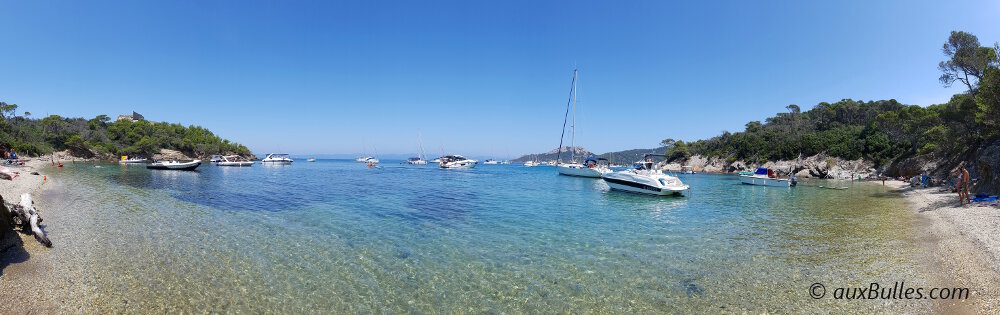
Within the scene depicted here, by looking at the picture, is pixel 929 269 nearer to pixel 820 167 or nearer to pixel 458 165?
pixel 820 167

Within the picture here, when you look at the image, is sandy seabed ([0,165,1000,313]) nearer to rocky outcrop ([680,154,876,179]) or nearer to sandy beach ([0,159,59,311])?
sandy beach ([0,159,59,311])

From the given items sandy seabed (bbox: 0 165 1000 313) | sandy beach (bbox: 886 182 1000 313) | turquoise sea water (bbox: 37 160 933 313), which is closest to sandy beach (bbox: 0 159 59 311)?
sandy seabed (bbox: 0 165 1000 313)

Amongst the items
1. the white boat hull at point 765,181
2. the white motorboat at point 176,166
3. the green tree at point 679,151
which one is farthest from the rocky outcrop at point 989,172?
the green tree at point 679,151

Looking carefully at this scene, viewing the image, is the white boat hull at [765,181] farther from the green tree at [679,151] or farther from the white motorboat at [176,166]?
the white motorboat at [176,166]

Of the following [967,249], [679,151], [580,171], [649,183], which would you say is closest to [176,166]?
[580,171]

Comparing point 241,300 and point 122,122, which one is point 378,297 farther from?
point 122,122

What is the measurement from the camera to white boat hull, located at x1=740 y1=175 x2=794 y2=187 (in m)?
39.8

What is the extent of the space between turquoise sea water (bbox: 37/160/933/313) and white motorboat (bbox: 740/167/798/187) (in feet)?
72.5

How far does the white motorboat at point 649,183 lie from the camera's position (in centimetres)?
2814

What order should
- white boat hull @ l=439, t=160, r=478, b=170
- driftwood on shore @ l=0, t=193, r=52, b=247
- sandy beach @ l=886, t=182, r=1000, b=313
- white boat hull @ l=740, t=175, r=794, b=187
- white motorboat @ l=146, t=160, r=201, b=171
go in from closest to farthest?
1. sandy beach @ l=886, t=182, r=1000, b=313
2. driftwood on shore @ l=0, t=193, r=52, b=247
3. white boat hull @ l=740, t=175, r=794, b=187
4. white motorboat @ l=146, t=160, r=201, b=171
5. white boat hull @ l=439, t=160, r=478, b=170

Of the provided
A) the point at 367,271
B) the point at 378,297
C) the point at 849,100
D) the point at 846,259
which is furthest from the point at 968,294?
the point at 849,100

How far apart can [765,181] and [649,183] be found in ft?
69.5

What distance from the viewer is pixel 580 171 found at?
5459 cm

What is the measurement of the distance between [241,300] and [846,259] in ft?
48.7
